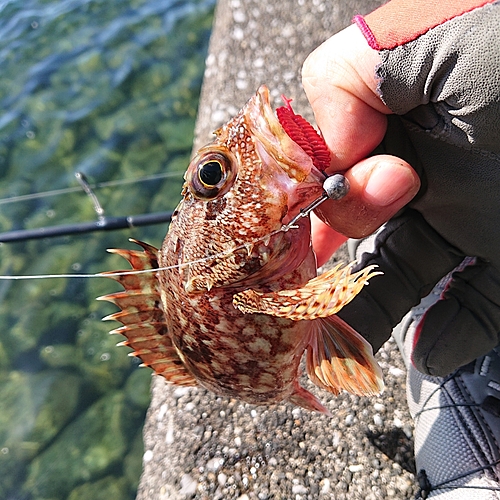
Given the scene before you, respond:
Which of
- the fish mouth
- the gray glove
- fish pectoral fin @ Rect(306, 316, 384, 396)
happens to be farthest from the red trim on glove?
fish pectoral fin @ Rect(306, 316, 384, 396)

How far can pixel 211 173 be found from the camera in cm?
172

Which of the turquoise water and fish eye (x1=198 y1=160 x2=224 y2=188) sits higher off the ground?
fish eye (x1=198 y1=160 x2=224 y2=188)

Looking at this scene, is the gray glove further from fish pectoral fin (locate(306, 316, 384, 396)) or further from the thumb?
Answer: fish pectoral fin (locate(306, 316, 384, 396))

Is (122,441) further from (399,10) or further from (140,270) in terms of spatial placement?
(399,10)

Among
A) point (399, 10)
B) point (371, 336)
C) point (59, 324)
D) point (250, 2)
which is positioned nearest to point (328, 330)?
point (371, 336)

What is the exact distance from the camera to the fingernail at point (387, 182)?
162 cm

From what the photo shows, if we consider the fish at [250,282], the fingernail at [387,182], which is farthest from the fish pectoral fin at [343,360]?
the fingernail at [387,182]

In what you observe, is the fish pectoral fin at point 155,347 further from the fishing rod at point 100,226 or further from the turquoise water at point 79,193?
the turquoise water at point 79,193

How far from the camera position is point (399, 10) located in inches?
59.7

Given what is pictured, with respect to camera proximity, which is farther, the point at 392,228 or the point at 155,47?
the point at 155,47

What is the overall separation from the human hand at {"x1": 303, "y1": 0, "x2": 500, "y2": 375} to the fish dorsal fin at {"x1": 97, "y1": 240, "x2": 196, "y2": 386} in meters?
0.80

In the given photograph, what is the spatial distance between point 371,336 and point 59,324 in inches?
133

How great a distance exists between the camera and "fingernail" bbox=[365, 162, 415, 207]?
5.33ft

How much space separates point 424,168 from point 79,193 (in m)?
4.60
